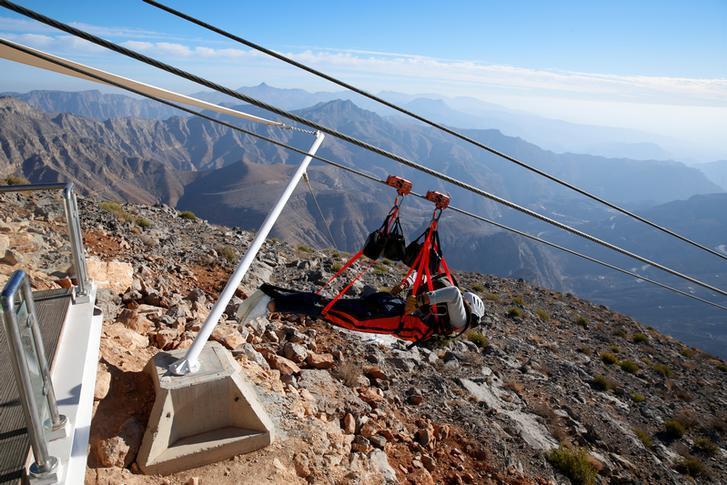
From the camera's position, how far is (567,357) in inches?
602

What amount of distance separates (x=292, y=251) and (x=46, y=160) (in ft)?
682

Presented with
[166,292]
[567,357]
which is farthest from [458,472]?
[567,357]

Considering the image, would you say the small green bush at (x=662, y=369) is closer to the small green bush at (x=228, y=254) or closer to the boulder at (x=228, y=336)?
the boulder at (x=228, y=336)

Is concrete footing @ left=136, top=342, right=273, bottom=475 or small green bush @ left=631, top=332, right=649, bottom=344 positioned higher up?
concrete footing @ left=136, top=342, right=273, bottom=475

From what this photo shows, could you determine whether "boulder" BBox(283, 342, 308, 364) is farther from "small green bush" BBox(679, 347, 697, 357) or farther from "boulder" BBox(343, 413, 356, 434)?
"small green bush" BBox(679, 347, 697, 357)

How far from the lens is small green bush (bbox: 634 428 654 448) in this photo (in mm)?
10988

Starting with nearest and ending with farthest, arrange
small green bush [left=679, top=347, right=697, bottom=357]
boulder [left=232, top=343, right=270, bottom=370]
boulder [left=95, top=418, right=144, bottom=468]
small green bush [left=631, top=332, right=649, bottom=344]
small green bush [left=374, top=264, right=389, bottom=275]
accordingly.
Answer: boulder [left=95, top=418, right=144, bottom=468] → boulder [left=232, top=343, right=270, bottom=370] → small green bush [left=374, top=264, right=389, bottom=275] → small green bush [left=631, top=332, right=649, bottom=344] → small green bush [left=679, top=347, right=697, bottom=357]

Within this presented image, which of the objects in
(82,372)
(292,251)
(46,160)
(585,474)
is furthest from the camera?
(46,160)

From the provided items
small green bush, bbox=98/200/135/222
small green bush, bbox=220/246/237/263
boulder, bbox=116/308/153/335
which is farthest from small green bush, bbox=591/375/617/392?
small green bush, bbox=98/200/135/222

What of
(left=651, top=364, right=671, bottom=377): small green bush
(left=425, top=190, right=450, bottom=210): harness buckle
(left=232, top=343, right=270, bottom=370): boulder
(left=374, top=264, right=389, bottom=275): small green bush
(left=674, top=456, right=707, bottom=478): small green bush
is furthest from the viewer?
(left=374, top=264, right=389, bottom=275): small green bush

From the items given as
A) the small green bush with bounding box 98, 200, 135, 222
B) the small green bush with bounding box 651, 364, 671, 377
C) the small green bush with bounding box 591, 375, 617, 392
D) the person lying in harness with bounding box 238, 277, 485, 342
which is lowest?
the small green bush with bounding box 651, 364, 671, 377

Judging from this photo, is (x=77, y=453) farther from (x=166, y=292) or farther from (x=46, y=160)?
(x=46, y=160)

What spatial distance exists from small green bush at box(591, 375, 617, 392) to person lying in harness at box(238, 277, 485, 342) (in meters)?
9.54

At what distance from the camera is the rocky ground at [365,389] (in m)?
5.65
